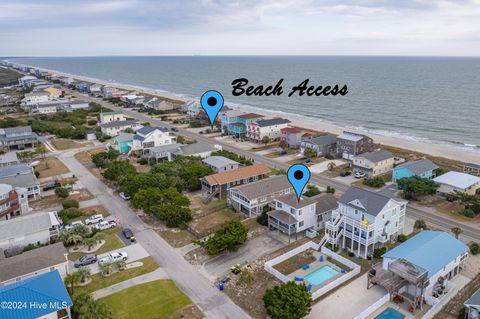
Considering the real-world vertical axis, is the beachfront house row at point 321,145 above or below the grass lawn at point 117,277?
above

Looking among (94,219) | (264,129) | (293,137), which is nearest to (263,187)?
(94,219)

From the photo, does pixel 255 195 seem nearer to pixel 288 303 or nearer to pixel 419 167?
pixel 288 303

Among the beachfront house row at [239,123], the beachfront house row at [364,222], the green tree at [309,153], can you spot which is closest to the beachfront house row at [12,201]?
the beachfront house row at [364,222]

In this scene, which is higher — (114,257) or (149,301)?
(114,257)

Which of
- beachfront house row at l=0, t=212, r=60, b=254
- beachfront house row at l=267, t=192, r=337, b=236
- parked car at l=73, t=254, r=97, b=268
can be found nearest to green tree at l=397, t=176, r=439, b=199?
beachfront house row at l=267, t=192, r=337, b=236

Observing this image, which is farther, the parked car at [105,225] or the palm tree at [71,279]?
the parked car at [105,225]

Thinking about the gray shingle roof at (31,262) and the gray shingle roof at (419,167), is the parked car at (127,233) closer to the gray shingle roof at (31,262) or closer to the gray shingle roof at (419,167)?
the gray shingle roof at (31,262)

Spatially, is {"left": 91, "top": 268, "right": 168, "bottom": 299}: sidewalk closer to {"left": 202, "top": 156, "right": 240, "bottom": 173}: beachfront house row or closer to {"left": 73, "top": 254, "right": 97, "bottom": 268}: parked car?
{"left": 73, "top": 254, "right": 97, "bottom": 268}: parked car
